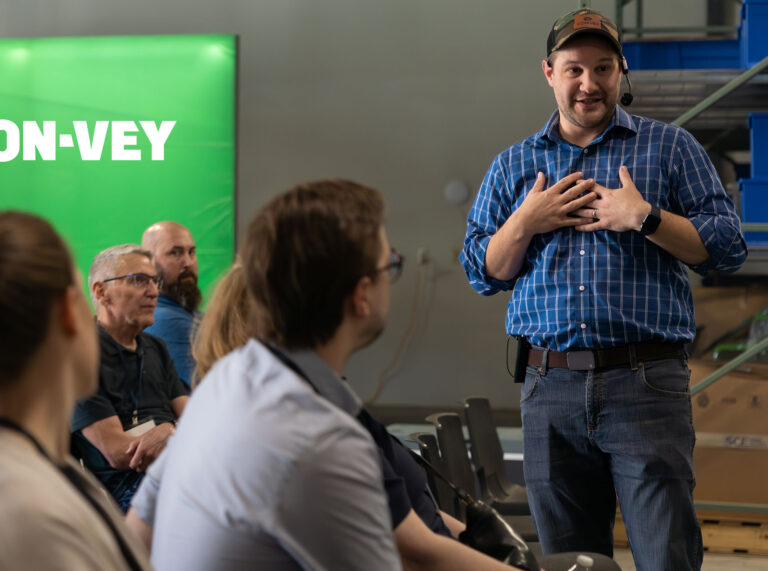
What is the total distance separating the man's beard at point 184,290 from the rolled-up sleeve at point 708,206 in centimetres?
232

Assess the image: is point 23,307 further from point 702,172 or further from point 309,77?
point 309,77

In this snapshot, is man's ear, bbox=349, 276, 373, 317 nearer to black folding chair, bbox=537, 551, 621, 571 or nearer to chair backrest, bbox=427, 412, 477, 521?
black folding chair, bbox=537, 551, 621, 571

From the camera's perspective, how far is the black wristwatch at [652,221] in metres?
1.91

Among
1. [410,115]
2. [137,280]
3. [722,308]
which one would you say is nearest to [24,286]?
[137,280]

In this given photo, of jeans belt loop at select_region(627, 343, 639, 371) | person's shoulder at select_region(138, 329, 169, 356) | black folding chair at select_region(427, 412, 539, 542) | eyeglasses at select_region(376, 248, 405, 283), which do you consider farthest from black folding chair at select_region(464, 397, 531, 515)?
eyeglasses at select_region(376, 248, 405, 283)

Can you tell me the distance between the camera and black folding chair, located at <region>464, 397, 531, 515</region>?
3398 mm

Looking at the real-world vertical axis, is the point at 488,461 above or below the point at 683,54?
below

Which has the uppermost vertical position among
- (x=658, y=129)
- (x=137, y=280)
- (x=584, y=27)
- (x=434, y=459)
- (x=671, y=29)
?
(x=671, y=29)

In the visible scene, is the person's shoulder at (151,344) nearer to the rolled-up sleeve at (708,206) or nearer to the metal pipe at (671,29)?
the rolled-up sleeve at (708,206)

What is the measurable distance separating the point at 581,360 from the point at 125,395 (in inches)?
58.8

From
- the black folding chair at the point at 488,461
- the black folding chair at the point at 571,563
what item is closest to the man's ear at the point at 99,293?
the black folding chair at the point at 488,461

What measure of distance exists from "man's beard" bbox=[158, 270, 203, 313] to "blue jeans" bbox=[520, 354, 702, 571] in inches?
81.7

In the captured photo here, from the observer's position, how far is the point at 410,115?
6.90 metres

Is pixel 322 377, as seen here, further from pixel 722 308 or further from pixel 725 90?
pixel 722 308
